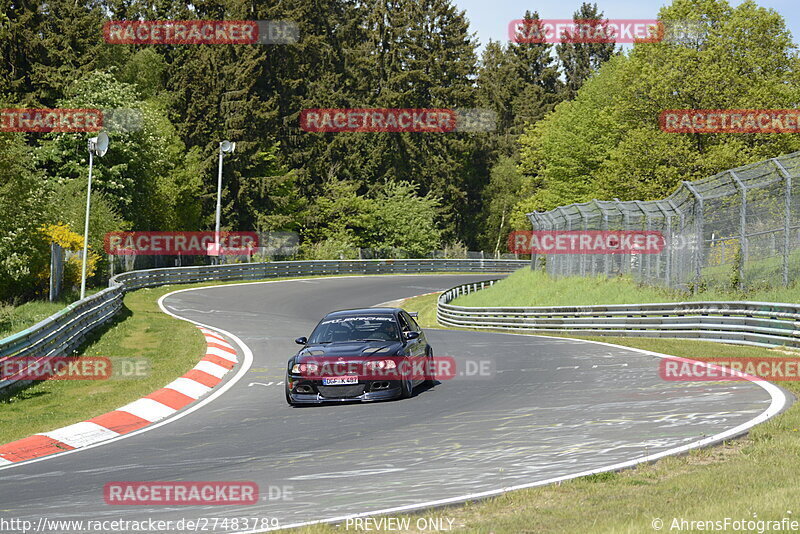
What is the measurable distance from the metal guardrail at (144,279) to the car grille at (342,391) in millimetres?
5964

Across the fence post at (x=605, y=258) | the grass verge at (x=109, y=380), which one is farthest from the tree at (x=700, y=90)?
the grass verge at (x=109, y=380)

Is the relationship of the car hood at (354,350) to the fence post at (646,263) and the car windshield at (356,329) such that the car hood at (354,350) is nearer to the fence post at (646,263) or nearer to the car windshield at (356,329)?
the car windshield at (356,329)

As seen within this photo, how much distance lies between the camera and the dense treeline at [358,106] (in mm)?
47844

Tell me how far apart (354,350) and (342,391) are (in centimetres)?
60

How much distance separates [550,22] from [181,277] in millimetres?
67929

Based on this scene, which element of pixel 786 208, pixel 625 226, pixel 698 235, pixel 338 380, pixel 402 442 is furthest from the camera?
pixel 625 226

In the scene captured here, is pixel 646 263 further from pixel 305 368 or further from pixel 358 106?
pixel 358 106

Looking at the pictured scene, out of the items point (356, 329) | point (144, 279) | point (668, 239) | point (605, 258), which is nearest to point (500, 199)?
point (144, 279)

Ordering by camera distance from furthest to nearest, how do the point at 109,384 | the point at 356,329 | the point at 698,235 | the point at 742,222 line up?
the point at 698,235 → the point at 742,222 → the point at 109,384 → the point at 356,329

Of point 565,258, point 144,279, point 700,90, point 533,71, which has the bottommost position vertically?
point 144,279

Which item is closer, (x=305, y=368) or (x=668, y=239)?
(x=305, y=368)

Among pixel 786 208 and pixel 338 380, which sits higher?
pixel 786 208

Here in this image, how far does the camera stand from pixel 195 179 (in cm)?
7125

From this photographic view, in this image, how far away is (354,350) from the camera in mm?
13156
